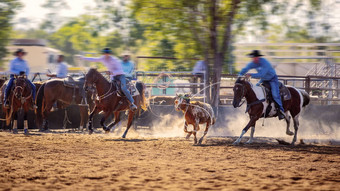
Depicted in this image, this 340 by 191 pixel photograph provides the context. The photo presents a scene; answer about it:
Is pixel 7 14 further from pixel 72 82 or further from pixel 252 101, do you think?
pixel 252 101

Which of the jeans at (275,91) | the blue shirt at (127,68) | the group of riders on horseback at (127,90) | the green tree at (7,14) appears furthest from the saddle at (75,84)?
the green tree at (7,14)

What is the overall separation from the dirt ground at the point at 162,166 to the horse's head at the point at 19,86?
2.94 m

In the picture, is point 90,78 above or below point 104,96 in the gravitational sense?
above

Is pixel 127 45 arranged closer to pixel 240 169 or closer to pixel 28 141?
pixel 28 141

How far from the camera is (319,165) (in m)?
9.29

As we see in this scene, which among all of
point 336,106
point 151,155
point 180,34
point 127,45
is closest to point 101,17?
point 127,45

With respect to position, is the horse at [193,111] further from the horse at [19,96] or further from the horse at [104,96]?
the horse at [19,96]

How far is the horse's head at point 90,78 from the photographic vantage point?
13852 mm

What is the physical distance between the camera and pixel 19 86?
617 inches

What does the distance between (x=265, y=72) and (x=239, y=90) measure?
1003mm

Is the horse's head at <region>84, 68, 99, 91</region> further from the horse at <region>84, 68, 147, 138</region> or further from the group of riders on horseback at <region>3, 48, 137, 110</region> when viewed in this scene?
the group of riders on horseback at <region>3, 48, 137, 110</region>

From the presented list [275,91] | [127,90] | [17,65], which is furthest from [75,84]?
[275,91]

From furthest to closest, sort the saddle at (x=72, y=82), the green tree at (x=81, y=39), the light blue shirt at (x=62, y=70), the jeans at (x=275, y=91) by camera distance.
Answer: the green tree at (x=81, y=39) < the light blue shirt at (x=62, y=70) < the saddle at (x=72, y=82) < the jeans at (x=275, y=91)

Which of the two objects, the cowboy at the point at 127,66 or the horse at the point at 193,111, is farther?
the cowboy at the point at 127,66
